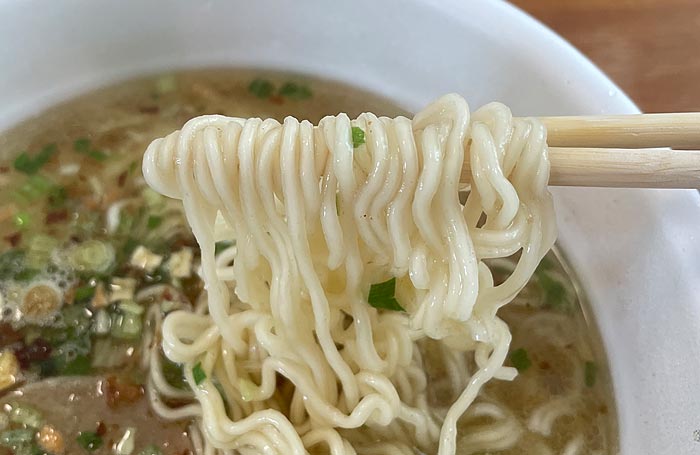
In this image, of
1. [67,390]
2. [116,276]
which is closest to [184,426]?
[67,390]

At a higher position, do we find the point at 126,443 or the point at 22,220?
the point at 22,220

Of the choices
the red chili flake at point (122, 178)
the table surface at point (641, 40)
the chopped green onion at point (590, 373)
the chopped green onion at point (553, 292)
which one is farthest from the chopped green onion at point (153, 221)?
the table surface at point (641, 40)

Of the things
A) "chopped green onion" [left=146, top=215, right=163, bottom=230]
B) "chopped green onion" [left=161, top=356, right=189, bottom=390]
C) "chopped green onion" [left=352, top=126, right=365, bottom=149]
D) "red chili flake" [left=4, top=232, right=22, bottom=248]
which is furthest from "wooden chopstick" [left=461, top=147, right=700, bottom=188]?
"red chili flake" [left=4, top=232, right=22, bottom=248]

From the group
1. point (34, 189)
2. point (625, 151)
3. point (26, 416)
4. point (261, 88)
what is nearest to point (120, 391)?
point (26, 416)

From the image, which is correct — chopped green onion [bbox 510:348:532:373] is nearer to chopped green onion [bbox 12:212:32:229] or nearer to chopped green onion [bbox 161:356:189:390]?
chopped green onion [bbox 161:356:189:390]

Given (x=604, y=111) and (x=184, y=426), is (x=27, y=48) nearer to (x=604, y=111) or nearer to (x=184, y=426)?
(x=184, y=426)

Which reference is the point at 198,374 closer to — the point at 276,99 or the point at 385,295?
the point at 385,295
